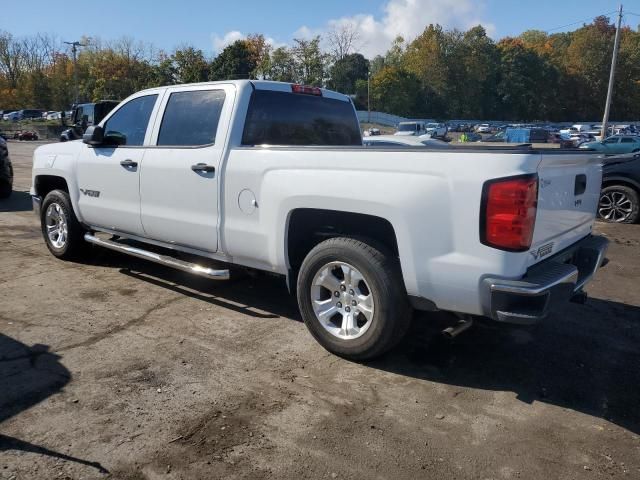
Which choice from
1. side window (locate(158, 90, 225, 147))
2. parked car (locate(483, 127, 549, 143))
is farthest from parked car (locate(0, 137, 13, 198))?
parked car (locate(483, 127, 549, 143))

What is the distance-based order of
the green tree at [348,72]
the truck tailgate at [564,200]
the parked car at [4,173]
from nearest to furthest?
the truck tailgate at [564,200] → the parked car at [4,173] → the green tree at [348,72]

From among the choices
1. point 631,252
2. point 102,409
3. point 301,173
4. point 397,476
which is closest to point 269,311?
point 301,173

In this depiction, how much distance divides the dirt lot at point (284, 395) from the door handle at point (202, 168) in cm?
127

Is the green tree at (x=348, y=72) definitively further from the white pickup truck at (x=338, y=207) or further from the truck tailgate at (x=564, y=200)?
the truck tailgate at (x=564, y=200)

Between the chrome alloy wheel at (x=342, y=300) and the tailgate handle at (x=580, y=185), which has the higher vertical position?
the tailgate handle at (x=580, y=185)

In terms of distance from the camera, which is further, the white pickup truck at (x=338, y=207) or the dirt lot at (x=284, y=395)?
the white pickup truck at (x=338, y=207)

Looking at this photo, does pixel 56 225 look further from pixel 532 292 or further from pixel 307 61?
pixel 307 61

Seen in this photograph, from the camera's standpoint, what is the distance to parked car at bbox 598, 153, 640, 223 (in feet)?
31.2

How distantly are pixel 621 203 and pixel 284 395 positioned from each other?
8.62 metres

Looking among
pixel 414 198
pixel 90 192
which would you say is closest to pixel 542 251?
pixel 414 198

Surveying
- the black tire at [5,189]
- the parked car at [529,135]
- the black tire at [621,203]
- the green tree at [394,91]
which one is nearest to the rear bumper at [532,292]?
the black tire at [621,203]

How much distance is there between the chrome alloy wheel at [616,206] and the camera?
31.9ft

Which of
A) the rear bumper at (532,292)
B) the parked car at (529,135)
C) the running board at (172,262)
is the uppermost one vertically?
the rear bumper at (532,292)

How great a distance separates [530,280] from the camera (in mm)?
3172
